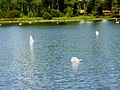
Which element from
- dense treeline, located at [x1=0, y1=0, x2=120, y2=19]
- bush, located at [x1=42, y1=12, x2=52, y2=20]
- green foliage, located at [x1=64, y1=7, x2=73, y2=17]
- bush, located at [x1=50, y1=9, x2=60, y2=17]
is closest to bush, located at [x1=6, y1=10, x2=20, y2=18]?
dense treeline, located at [x1=0, y1=0, x2=120, y2=19]

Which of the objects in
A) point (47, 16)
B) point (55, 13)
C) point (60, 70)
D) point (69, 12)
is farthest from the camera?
point (69, 12)

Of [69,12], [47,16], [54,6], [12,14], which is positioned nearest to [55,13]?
[47,16]

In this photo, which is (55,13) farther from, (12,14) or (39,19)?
(12,14)

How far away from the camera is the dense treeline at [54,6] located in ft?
562

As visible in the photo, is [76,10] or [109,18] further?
[76,10]

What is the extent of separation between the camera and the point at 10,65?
44031 millimetres

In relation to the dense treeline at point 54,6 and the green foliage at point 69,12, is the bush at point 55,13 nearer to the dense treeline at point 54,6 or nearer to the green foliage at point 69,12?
the dense treeline at point 54,6

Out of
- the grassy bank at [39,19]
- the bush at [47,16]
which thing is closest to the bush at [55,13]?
the grassy bank at [39,19]

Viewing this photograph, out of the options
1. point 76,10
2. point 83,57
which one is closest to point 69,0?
point 76,10

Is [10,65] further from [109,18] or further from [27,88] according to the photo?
[109,18]

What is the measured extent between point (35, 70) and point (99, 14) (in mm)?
138831

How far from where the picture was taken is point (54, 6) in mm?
188500

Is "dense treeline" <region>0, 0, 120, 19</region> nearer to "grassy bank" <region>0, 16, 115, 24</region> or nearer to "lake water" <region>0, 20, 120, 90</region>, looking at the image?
"grassy bank" <region>0, 16, 115, 24</region>

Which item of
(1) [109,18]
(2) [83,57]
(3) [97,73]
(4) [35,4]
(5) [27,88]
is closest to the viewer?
(5) [27,88]
